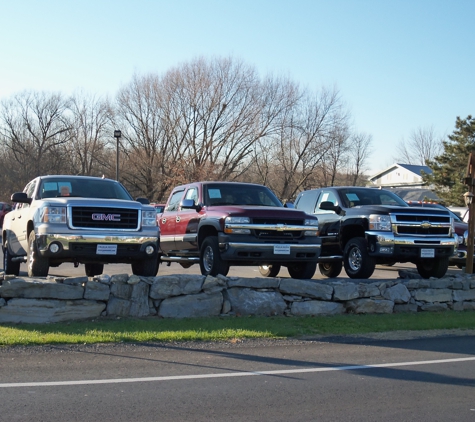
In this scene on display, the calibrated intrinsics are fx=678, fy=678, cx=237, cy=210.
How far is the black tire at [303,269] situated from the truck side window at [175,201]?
9.37ft

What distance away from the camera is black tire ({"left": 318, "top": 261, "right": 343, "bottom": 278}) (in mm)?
15727

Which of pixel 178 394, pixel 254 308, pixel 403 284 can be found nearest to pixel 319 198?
pixel 403 284

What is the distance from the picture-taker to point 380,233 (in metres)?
13.0

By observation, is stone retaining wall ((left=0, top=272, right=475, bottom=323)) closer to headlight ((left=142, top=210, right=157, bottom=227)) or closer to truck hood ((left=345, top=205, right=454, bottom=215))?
headlight ((left=142, top=210, right=157, bottom=227))

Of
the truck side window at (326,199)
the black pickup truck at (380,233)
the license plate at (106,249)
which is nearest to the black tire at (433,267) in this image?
the black pickup truck at (380,233)

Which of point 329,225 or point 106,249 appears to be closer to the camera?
point 106,249

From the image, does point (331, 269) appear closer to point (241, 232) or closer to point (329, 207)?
point (329, 207)

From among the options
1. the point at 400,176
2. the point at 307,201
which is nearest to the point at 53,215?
the point at 307,201

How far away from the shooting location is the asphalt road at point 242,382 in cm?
586

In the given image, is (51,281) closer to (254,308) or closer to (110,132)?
(254,308)

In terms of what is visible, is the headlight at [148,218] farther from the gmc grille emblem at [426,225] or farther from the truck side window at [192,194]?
the gmc grille emblem at [426,225]

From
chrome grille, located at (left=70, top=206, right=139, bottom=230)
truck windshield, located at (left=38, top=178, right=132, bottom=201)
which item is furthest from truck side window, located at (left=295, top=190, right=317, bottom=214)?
chrome grille, located at (left=70, top=206, right=139, bottom=230)

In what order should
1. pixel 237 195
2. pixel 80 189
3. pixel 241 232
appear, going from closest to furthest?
pixel 241 232 < pixel 80 189 < pixel 237 195

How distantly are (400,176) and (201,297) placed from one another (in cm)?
7682
